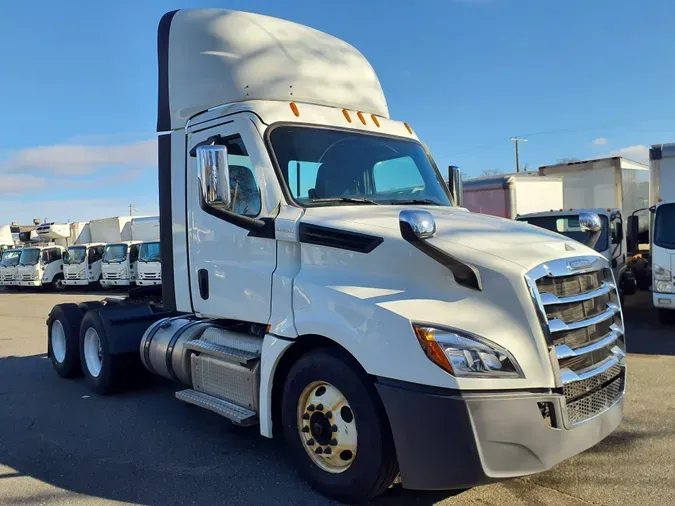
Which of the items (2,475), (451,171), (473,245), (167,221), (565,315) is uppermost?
(451,171)

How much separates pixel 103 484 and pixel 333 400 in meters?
1.96

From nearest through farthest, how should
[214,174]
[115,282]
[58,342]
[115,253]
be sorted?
[214,174], [58,342], [115,282], [115,253]

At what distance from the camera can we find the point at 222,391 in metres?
4.76

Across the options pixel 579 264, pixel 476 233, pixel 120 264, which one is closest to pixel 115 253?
pixel 120 264

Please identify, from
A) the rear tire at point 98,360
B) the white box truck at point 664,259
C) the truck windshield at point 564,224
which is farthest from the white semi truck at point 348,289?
the truck windshield at point 564,224

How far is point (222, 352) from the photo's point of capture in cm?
473

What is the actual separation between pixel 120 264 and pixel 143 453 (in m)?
19.9

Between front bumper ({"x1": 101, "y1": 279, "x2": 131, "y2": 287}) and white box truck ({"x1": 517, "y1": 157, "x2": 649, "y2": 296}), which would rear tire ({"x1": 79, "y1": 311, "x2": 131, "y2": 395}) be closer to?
white box truck ({"x1": 517, "y1": 157, "x2": 649, "y2": 296})

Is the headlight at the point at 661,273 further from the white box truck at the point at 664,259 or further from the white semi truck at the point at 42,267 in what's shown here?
the white semi truck at the point at 42,267

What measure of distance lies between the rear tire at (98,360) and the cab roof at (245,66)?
103 inches

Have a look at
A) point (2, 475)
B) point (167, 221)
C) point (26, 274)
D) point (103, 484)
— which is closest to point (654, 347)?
point (167, 221)

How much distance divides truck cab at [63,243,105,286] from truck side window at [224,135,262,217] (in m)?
22.3

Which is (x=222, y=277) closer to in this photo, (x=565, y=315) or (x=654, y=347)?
(x=565, y=315)

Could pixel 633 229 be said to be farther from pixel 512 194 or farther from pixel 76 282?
pixel 76 282
